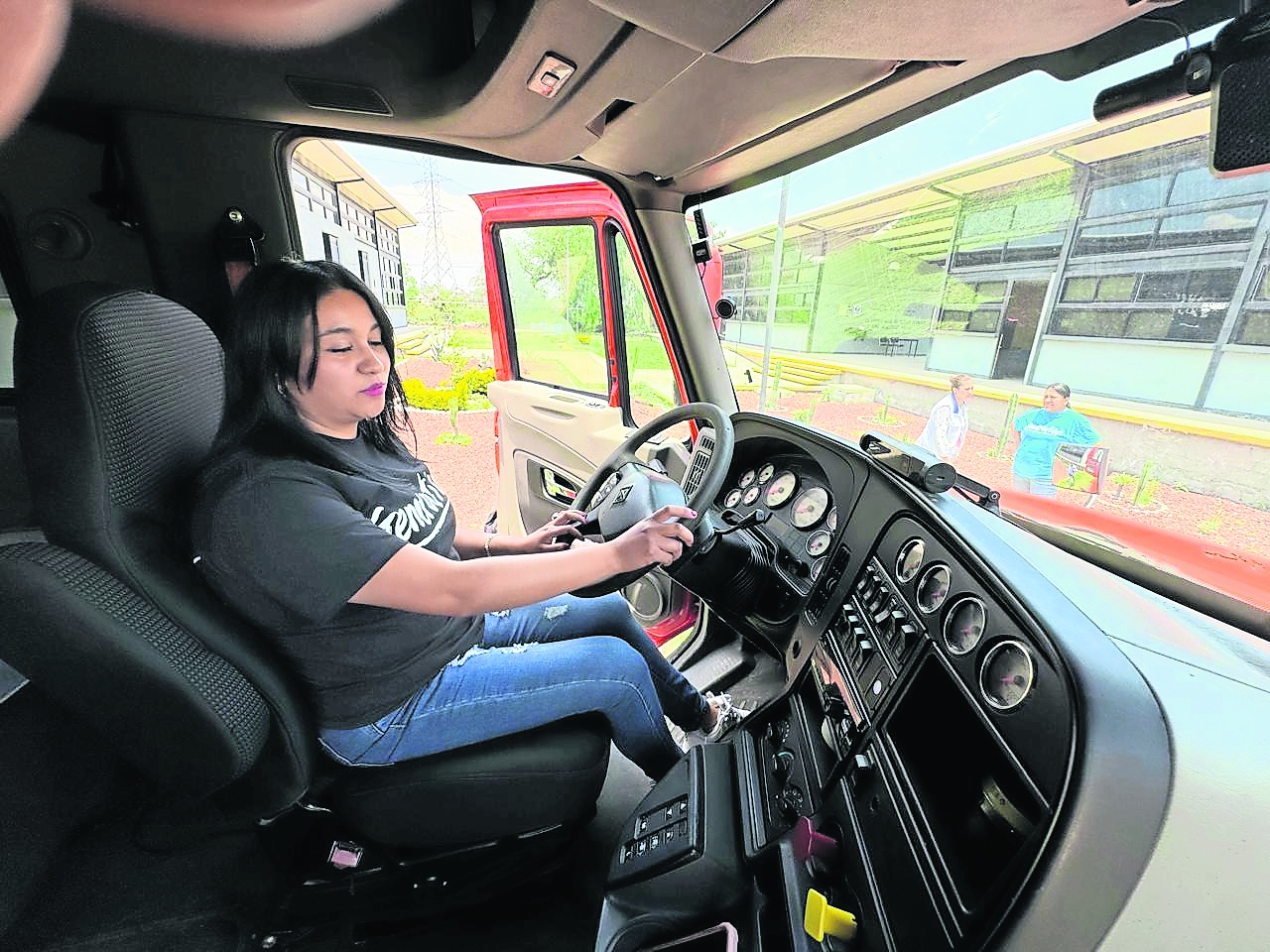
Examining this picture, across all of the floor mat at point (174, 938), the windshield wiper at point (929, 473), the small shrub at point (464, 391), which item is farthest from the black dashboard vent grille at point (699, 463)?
the small shrub at point (464, 391)

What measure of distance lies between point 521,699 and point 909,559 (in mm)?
741

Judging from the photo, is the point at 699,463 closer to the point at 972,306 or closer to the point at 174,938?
the point at 972,306

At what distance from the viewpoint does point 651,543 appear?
108 centimetres

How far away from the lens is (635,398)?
7.83 feet

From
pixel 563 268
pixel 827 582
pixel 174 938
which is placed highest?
pixel 563 268

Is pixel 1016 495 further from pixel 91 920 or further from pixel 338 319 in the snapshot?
pixel 91 920

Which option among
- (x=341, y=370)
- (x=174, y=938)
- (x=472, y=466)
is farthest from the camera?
(x=472, y=466)

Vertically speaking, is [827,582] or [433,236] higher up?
[433,236]

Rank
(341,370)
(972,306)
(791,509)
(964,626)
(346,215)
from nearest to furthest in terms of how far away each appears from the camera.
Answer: (964,626)
(341,370)
(972,306)
(791,509)
(346,215)

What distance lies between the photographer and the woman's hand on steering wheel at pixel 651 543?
3.55 ft

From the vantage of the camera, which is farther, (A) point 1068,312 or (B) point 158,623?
(A) point 1068,312

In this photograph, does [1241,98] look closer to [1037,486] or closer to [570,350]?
[1037,486]

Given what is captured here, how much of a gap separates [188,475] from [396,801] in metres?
0.63

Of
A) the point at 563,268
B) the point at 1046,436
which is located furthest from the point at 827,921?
the point at 563,268
